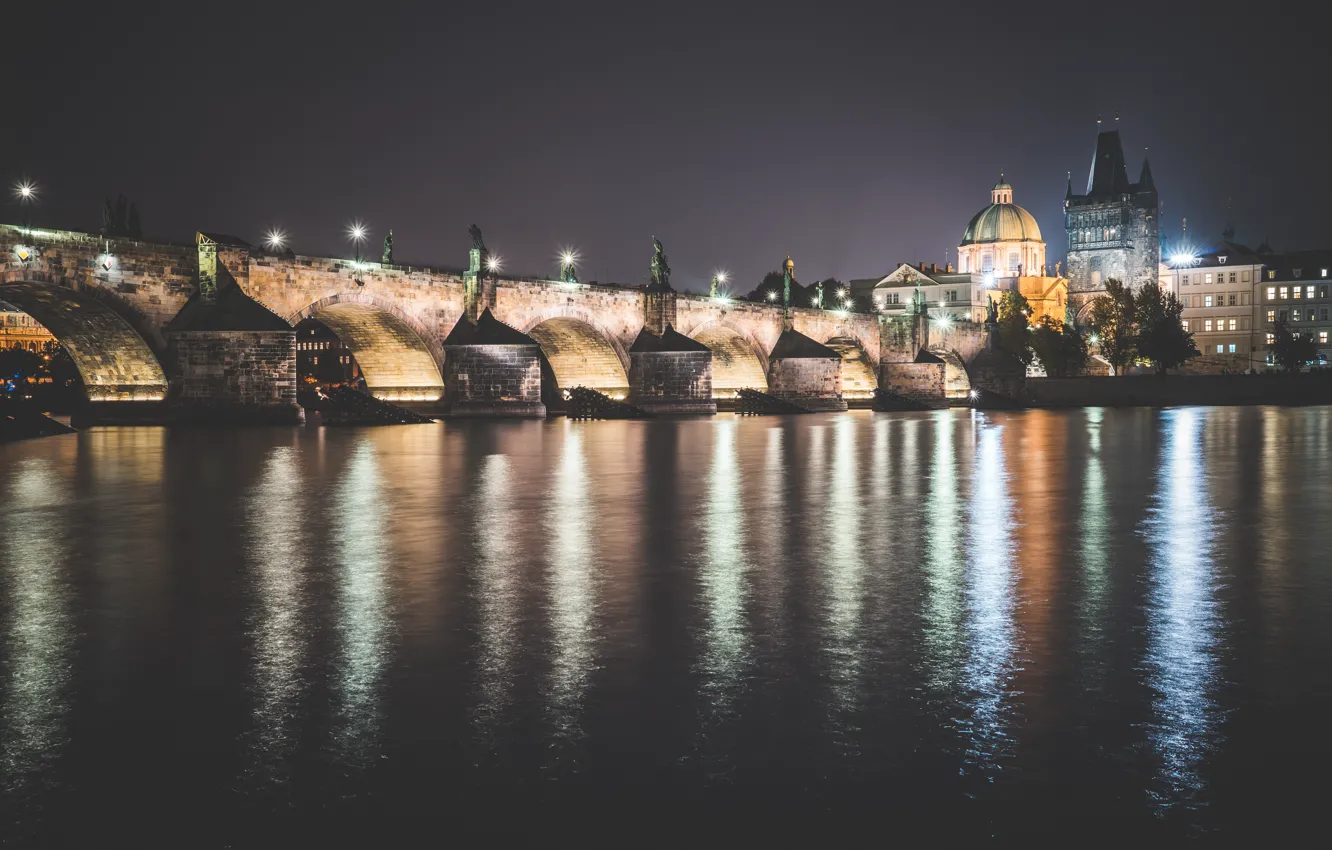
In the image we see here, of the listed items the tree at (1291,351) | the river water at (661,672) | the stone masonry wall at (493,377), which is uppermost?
the tree at (1291,351)

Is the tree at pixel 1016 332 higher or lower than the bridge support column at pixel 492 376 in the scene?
higher

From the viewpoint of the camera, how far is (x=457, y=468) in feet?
61.3

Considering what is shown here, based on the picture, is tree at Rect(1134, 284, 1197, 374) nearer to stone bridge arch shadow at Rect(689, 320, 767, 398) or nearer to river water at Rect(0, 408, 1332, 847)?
stone bridge arch shadow at Rect(689, 320, 767, 398)

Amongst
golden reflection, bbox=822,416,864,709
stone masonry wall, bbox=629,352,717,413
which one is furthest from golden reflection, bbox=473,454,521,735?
stone masonry wall, bbox=629,352,717,413

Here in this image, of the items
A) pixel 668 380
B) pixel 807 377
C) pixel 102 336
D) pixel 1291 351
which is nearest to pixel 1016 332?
pixel 1291 351

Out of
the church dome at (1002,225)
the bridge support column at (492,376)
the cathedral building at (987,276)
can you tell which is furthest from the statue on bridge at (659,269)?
the church dome at (1002,225)

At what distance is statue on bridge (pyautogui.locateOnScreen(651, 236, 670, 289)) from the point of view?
176 feet

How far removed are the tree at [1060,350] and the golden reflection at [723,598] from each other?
268ft

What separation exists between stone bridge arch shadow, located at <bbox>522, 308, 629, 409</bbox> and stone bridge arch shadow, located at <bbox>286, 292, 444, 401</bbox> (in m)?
7.30

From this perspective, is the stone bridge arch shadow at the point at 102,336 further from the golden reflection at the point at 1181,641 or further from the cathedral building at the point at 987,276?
the cathedral building at the point at 987,276

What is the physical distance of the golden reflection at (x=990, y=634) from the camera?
183 inches

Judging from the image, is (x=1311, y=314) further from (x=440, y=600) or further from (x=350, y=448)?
(x=440, y=600)

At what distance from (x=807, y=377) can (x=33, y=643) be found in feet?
185

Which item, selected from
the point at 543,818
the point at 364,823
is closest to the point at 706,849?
the point at 543,818
